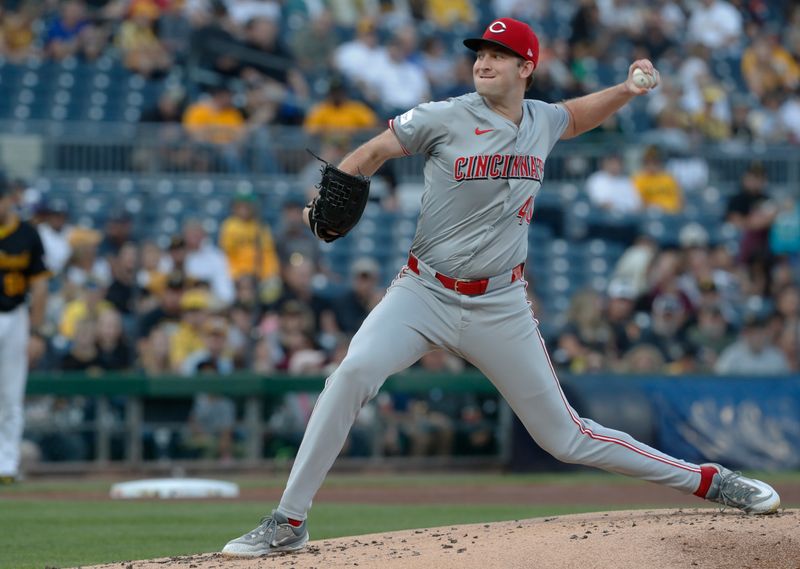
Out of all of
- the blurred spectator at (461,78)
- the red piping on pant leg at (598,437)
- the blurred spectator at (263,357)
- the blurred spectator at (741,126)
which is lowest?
the red piping on pant leg at (598,437)

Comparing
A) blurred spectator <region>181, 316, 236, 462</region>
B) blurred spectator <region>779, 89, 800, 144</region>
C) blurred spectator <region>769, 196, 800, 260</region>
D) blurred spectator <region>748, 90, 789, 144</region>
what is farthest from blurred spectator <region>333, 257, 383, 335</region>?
blurred spectator <region>779, 89, 800, 144</region>

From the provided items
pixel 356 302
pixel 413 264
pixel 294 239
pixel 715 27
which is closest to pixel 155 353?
pixel 356 302

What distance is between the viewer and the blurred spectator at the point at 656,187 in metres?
15.6

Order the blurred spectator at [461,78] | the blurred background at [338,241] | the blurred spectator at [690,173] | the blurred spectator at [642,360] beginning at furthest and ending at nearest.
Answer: the blurred spectator at [461,78] → the blurred spectator at [690,173] → the blurred spectator at [642,360] → the blurred background at [338,241]

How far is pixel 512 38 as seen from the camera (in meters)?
5.43

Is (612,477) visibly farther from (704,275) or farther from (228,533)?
(228,533)

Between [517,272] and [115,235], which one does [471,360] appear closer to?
[517,272]

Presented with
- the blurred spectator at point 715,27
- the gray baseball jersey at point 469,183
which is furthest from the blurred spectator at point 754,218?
the gray baseball jersey at point 469,183

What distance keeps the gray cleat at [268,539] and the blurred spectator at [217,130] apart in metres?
9.47

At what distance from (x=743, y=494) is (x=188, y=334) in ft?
24.0

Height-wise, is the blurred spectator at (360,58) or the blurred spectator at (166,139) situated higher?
the blurred spectator at (360,58)

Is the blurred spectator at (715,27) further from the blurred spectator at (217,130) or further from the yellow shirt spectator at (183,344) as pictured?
the yellow shirt spectator at (183,344)

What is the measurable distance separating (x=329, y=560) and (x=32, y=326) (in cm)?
639

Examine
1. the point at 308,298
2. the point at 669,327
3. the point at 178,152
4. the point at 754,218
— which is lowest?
the point at 669,327
